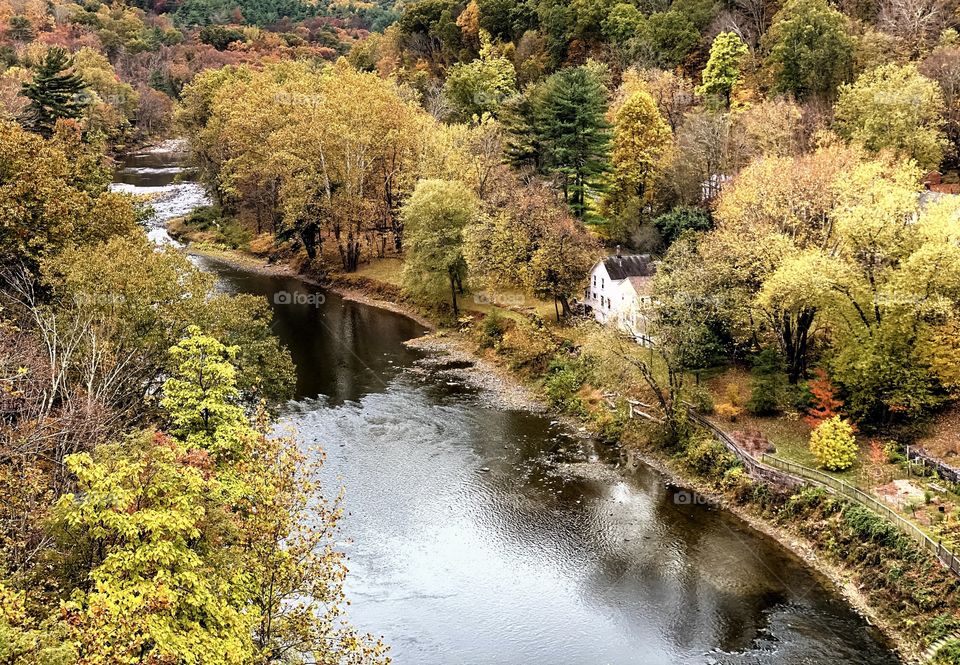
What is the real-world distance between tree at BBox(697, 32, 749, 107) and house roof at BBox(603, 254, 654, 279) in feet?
96.9

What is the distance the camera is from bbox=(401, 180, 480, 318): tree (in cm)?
6912

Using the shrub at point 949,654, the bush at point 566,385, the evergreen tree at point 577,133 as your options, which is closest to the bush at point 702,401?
the bush at point 566,385

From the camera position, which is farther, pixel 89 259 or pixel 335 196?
pixel 335 196

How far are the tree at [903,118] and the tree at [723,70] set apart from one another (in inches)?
767

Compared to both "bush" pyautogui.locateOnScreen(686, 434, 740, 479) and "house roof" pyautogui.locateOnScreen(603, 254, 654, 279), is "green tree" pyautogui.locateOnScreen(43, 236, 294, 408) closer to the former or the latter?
"bush" pyautogui.locateOnScreen(686, 434, 740, 479)

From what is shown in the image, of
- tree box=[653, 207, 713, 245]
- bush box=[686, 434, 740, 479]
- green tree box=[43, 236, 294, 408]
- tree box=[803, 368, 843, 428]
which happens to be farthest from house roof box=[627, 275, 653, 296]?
green tree box=[43, 236, 294, 408]

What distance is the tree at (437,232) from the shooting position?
→ 227ft

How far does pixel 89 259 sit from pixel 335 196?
1617 inches

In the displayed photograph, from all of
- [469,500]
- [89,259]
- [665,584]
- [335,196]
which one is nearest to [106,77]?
[335,196]

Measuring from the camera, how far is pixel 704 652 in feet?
110

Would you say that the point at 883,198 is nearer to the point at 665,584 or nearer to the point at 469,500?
the point at 665,584

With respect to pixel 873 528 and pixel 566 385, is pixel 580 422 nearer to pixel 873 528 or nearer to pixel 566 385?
pixel 566 385

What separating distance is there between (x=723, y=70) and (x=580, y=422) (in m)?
46.9

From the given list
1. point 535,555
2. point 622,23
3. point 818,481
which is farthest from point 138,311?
point 622,23
